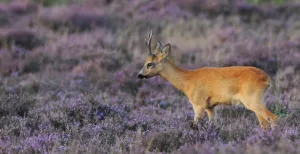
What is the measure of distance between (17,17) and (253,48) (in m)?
8.48

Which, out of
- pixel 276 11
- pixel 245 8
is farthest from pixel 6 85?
pixel 276 11

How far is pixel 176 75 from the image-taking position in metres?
8.43

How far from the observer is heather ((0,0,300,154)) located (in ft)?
22.1

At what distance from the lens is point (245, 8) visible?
19.3 m

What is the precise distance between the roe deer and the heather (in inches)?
11.6

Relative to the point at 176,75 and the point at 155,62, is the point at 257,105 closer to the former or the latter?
the point at 176,75

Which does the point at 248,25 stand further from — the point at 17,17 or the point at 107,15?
the point at 17,17

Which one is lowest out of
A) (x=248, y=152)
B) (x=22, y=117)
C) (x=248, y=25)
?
(x=22, y=117)

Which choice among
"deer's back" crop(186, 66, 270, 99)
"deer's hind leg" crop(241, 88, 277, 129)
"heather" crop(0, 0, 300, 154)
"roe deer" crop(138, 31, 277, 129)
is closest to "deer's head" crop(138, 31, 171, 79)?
"roe deer" crop(138, 31, 277, 129)

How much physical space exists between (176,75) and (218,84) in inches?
32.8

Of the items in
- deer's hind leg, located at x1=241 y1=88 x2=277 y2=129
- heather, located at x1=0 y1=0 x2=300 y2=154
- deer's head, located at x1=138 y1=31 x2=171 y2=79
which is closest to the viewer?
heather, located at x1=0 y1=0 x2=300 y2=154

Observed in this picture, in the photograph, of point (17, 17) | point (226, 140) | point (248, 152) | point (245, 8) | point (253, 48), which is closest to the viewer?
point (248, 152)

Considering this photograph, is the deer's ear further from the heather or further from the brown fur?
the heather

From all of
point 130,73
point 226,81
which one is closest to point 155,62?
point 226,81
